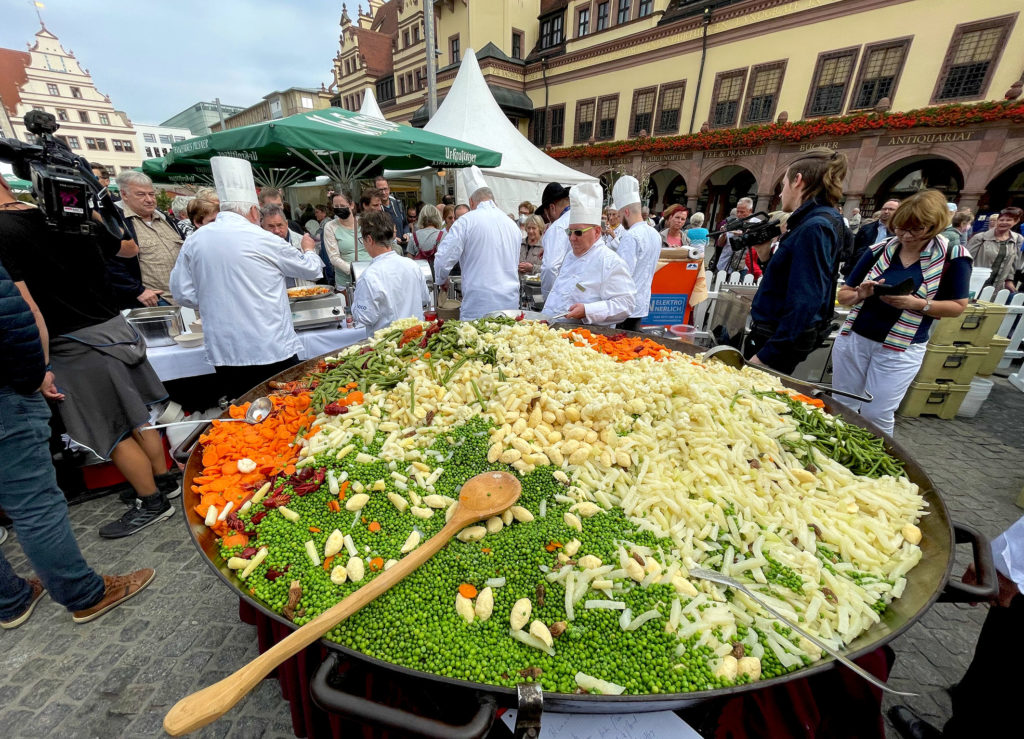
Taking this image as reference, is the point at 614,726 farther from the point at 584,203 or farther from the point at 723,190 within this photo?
the point at 723,190

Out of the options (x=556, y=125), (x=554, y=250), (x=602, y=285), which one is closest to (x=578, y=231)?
(x=602, y=285)

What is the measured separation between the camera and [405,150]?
622cm

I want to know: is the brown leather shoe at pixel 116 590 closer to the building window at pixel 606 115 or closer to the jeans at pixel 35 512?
the jeans at pixel 35 512

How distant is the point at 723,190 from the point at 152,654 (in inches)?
1048

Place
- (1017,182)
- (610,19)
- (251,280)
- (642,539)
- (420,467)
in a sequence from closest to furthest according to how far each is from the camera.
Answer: (642,539)
(420,467)
(251,280)
(1017,182)
(610,19)

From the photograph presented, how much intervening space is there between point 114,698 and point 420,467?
221 cm

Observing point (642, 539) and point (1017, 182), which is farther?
point (1017, 182)

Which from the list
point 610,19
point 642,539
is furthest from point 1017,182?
point 642,539

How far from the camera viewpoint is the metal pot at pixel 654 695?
1.06m

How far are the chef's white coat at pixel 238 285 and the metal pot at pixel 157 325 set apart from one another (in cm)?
28

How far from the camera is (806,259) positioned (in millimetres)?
2822

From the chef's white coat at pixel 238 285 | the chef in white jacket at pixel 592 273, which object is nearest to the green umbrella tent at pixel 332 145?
the chef's white coat at pixel 238 285

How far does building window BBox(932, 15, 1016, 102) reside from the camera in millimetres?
13734

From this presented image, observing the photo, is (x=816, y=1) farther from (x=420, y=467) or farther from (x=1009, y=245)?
(x=420, y=467)
